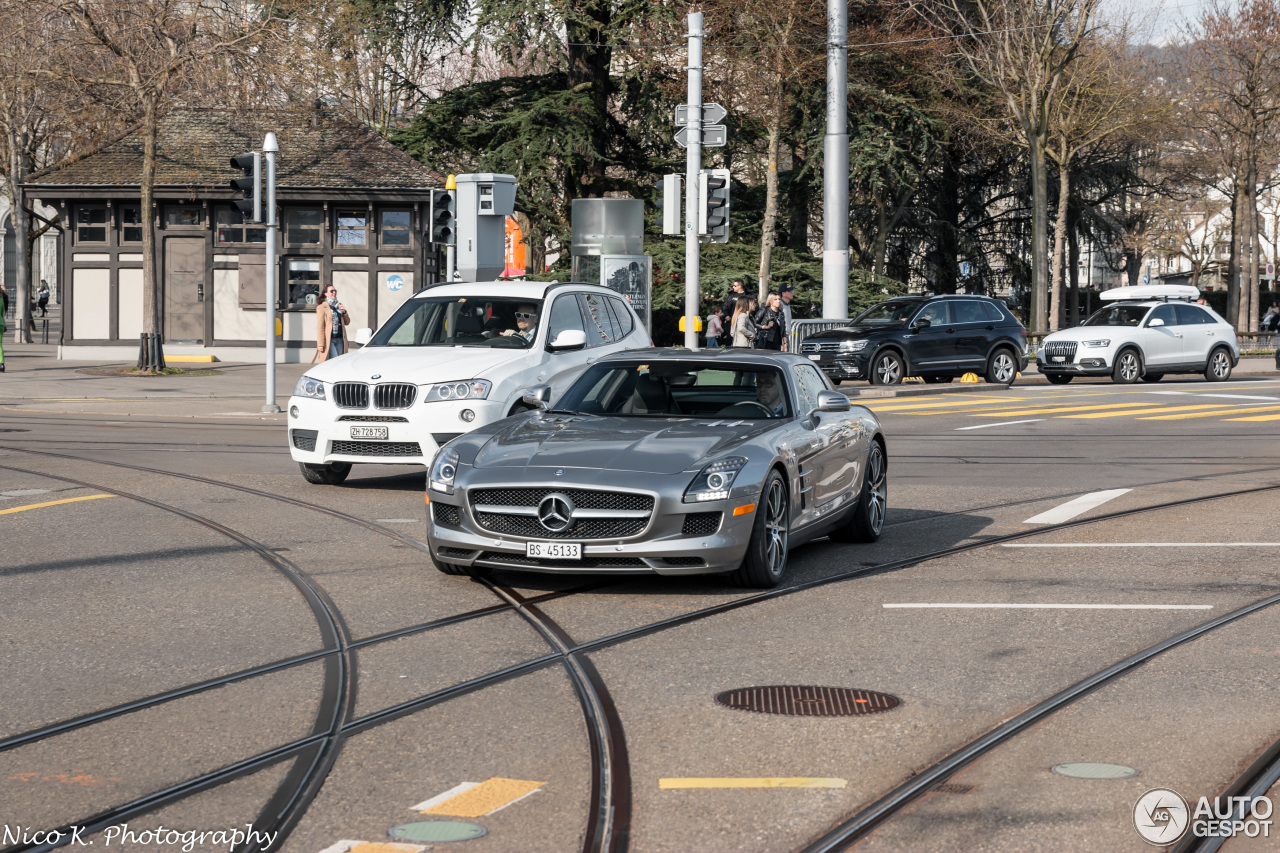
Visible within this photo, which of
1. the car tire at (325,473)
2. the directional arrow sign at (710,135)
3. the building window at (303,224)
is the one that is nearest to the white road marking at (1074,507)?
the car tire at (325,473)

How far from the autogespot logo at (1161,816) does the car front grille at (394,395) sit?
29.1 ft

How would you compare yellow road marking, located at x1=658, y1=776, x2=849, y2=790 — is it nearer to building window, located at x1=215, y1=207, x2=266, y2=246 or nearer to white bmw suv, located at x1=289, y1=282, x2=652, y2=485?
white bmw suv, located at x1=289, y1=282, x2=652, y2=485

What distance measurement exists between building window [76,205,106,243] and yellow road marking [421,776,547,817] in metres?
34.7

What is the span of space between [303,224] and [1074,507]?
2778cm

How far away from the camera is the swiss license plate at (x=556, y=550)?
27.2ft

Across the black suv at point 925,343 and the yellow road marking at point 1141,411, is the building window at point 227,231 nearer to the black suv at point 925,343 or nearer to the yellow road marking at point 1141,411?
the black suv at point 925,343

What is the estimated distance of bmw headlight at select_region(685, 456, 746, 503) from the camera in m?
8.31

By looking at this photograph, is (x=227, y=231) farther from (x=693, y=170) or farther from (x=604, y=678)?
(x=604, y=678)

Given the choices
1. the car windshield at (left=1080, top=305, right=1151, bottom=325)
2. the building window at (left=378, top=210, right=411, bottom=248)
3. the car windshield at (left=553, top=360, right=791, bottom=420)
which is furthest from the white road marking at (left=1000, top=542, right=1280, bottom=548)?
the building window at (left=378, top=210, right=411, bottom=248)

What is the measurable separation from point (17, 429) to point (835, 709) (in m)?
15.4

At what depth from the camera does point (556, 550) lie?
8297 millimetres

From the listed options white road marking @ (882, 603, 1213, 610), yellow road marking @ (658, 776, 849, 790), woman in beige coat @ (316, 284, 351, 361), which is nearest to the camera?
yellow road marking @ (658, 776, 849, 790)

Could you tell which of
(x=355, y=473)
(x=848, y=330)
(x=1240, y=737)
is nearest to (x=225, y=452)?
(x=355, y=473)

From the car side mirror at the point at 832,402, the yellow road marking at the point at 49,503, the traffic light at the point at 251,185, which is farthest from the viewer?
the traffic light at the point at 251,185
